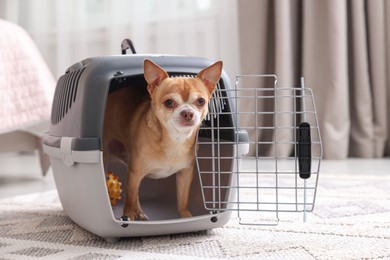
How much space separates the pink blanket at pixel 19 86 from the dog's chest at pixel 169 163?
108cm

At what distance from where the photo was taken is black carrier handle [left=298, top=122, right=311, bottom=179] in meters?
1.23

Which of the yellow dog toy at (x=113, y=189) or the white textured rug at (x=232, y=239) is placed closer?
the white textured rug at (x=232, y=239)

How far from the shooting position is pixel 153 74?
4.02 feet

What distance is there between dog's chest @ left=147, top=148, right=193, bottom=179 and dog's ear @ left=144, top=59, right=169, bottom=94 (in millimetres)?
171

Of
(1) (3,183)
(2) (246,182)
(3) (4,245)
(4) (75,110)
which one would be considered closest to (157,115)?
(4) (75,110)

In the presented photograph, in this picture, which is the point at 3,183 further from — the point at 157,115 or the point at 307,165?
the point at 307,165

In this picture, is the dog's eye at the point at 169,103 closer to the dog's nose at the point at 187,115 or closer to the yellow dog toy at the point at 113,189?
the dog's nose at the point at 187,115

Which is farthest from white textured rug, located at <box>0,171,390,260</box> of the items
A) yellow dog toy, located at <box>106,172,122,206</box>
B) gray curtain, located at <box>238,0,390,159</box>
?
gray curtain, located at <box>238,0,390,159</box>

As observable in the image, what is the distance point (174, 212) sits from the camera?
150cm


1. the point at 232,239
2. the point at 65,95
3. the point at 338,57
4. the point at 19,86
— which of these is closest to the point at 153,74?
the point at 65,95

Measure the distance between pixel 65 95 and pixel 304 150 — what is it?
25.3 inches

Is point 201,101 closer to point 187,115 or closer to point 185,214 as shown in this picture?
point 187,115

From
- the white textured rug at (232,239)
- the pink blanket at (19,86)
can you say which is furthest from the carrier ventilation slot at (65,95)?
the pink blanket at (19,86)

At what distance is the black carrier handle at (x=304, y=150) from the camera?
1.23 m
